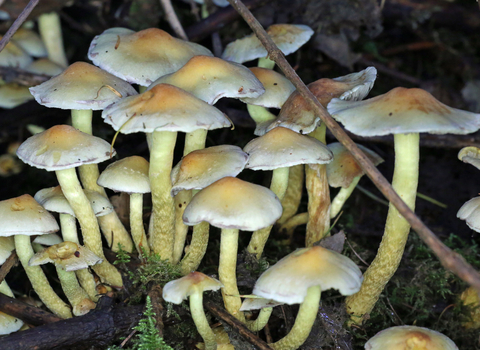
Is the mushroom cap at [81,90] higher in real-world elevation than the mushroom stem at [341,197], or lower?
higher

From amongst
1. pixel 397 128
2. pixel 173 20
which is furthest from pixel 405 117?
pixel 173 20

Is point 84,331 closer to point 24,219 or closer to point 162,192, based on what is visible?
point 24,219

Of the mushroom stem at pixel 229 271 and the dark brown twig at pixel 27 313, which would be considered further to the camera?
Result: the dark brown twig at pixel 27 313

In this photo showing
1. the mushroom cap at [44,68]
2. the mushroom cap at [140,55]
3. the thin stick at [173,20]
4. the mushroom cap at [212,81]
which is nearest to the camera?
the mushroom cap at [212,81]

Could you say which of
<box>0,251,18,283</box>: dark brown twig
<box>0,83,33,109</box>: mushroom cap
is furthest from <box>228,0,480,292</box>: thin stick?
<box>0,83,33,109</box>: mushroom cap

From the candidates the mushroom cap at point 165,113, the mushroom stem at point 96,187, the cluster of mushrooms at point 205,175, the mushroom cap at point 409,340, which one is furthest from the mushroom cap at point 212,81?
the mushroom cap at point 409,340

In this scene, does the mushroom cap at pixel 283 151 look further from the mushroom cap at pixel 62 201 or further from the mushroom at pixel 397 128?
the mushroom cap at pixel 62 201

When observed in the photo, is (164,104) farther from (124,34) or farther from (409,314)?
(409,314)

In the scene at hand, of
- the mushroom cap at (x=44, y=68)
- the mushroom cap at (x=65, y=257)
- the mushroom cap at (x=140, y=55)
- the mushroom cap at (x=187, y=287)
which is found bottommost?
the mushroom cap at (x=65, y=257)
